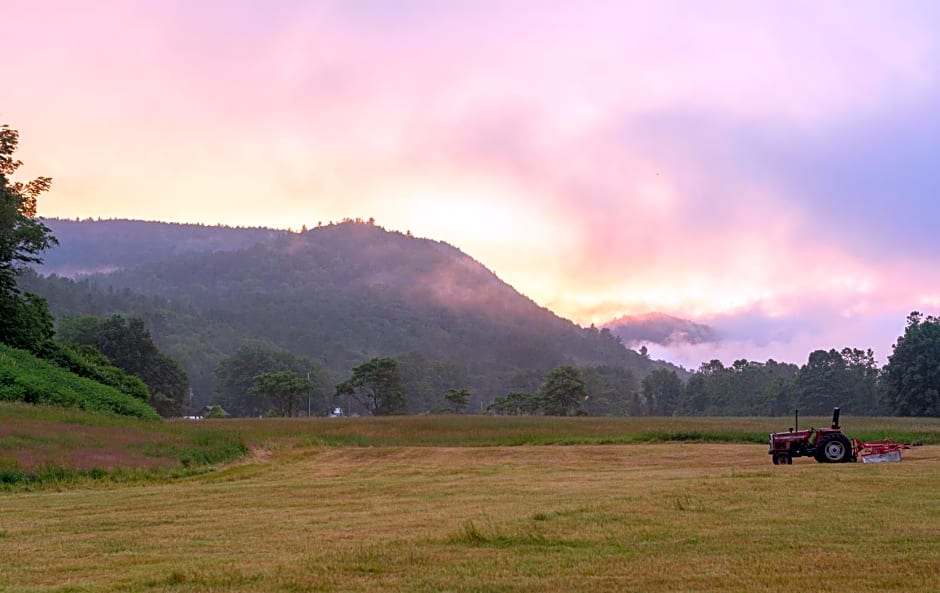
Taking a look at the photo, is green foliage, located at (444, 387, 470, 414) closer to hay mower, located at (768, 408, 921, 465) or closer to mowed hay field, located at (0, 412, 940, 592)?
hay mower, located at (768, 408, 921, 465)

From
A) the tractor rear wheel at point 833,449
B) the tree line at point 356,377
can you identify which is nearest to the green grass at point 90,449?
the tree line at point 356,377

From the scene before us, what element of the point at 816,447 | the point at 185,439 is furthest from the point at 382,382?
the point at 816,447

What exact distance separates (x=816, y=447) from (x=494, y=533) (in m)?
20.3

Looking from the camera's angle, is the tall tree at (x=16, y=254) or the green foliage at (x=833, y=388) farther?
the green foliage at (x=833, y=388)

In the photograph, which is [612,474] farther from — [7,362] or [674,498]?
[7,362]

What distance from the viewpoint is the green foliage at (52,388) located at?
147 feet

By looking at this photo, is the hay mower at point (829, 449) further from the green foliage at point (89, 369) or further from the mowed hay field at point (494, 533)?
the green foliage at point (89, 369)

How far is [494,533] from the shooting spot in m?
14.1

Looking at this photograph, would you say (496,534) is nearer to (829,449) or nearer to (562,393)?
(829,449)

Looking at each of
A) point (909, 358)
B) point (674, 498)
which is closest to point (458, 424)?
point (674, 498)

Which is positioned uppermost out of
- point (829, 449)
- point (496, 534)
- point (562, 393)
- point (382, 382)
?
point (382, 382)

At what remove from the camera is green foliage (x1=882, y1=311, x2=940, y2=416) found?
99938 mm

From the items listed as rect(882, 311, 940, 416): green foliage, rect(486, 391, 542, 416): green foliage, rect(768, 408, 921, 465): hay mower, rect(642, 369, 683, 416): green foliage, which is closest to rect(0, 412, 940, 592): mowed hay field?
rect(768, 408, 921, 465): hay mower

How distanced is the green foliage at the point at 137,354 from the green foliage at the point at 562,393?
50.3m
